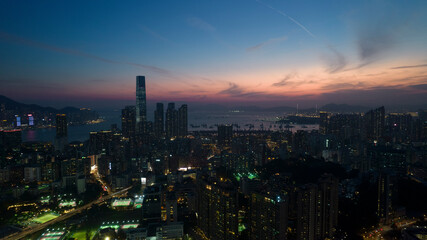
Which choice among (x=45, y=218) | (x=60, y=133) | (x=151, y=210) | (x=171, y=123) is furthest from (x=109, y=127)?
(x=151, y=210)

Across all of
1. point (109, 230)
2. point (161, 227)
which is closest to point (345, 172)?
point (161, 227)

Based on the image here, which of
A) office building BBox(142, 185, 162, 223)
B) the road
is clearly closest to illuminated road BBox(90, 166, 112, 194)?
the road

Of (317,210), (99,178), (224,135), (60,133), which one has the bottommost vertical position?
(99,178)

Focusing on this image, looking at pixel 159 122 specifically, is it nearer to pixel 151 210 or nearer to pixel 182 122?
pixel 182 122

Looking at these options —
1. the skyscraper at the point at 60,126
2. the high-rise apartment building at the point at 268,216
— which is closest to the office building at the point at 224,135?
the skyscraper at the point at 60,126

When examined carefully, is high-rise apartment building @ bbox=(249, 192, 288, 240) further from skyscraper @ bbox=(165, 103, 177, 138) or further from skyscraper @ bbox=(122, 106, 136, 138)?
skyscraper @ bbox=(165, 103, 177, 138)
